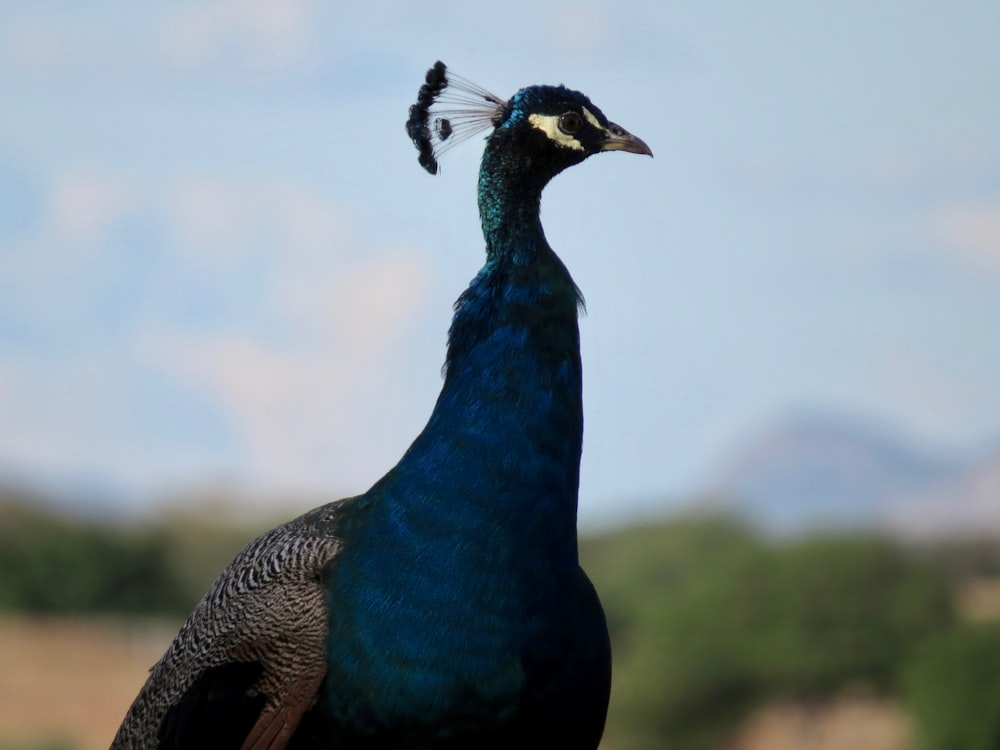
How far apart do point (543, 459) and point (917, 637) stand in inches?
374

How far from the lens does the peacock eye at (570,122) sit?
304cm

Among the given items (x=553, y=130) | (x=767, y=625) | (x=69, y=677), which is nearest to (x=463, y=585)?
(x=553, y=130)

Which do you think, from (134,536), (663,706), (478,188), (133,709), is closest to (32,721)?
(134,536)

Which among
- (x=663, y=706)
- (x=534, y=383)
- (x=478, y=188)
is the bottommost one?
(x=663, y=706)

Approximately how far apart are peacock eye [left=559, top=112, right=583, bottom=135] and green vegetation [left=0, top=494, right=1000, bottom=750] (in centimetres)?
795

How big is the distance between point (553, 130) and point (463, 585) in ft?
3.16

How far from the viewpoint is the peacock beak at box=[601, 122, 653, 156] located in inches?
122

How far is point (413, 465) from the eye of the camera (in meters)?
2.79

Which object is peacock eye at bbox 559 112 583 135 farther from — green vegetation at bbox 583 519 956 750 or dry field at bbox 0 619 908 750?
green vegetation at bbox 583 519 956 750

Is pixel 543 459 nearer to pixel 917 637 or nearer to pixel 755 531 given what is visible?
pixel 917 637

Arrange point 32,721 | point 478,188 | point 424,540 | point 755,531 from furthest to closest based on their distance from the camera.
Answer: point 755,531
point 32,721
point 478,188
point 424,540

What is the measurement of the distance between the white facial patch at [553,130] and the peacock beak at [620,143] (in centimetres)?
7

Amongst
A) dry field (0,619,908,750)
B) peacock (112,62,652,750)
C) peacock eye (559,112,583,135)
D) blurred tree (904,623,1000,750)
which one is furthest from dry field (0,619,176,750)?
peacock eye (559,112,583,135)

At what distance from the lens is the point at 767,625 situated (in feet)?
38.0
